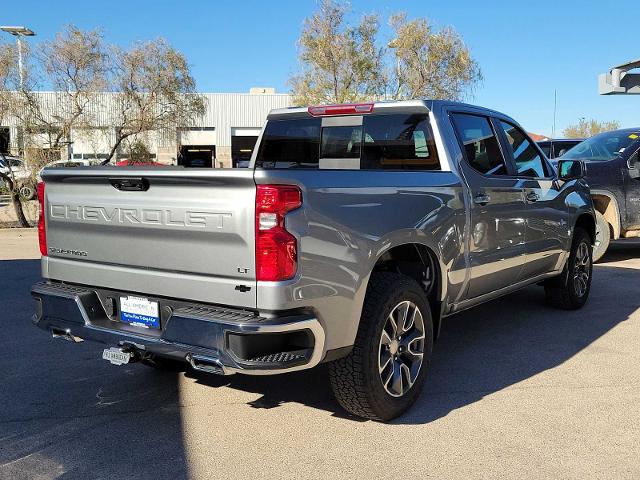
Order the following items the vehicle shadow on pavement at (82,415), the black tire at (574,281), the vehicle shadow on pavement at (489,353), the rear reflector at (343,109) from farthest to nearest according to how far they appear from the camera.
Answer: the black tire at (574,281), the rear reflector at (343,109), the vehicle shadow on pavement at (489,353), the vehicle shadow on pavement at (82,415)

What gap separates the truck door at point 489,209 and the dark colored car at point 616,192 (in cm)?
505

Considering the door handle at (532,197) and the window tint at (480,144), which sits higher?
the window tint at (480,144)

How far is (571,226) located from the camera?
6609mm

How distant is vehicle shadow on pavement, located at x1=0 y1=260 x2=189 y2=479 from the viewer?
11.1 ft

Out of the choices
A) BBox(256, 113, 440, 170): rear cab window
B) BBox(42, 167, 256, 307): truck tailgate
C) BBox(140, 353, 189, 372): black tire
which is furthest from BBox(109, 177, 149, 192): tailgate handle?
BBox(256, 113, 440, 170): rear cab window

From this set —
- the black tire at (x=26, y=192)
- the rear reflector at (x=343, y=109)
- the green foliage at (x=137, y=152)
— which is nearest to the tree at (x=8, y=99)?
the black tire at (x=26, y=192)

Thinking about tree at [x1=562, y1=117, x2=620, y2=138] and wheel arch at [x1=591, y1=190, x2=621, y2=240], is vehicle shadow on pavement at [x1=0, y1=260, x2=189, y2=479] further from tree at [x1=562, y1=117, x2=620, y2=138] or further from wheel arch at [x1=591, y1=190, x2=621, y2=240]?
tree at [x1=562, y1=117, x2=620, y2=138]

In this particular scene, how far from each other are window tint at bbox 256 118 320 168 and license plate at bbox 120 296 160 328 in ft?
7.56

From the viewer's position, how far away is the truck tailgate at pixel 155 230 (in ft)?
10.5

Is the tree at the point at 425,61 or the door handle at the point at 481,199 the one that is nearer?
the door handle at the point at 481,199

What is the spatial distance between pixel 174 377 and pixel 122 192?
177 cm

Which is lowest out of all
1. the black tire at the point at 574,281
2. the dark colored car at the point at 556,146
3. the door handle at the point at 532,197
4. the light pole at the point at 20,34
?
the black tire at the point at 574,281

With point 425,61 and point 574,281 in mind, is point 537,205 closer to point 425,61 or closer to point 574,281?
point 574,281

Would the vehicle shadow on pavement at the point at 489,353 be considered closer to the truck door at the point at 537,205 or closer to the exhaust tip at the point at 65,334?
the truck door at the point at 537,205
